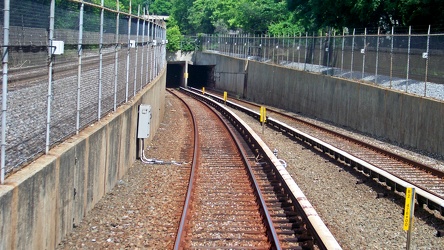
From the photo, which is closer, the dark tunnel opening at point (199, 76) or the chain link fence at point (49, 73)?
the chain link fence at point (49, 73)

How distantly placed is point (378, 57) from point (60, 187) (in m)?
23.0

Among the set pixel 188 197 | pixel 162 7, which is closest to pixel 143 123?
pixel 188 197

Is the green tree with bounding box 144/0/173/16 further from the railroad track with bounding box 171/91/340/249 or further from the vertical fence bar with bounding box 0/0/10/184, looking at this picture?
the vertical fence bar with bounding box 0/0/10/184

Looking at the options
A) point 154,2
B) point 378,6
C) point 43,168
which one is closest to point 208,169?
point 43,168

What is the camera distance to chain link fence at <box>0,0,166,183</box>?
7.41 metres

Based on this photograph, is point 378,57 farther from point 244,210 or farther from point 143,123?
point 244,210

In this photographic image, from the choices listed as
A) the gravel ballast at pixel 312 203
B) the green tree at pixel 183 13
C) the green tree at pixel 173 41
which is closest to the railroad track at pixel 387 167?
the gravel ballast at pixel 312 203

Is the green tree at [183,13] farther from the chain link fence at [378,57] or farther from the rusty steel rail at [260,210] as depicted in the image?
the rusty steel rail at [260,210]

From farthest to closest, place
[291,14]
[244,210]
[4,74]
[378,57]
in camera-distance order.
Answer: [291,14]
[378,57]
[244,210]
[4,74]

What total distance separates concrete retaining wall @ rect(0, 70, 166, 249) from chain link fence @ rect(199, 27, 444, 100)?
14.0 m

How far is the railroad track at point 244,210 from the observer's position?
9.55m

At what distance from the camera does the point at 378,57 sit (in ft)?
96.4

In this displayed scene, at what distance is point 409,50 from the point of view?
2495 centimetres

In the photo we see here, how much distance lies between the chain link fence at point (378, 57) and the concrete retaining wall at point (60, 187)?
13988 mm
